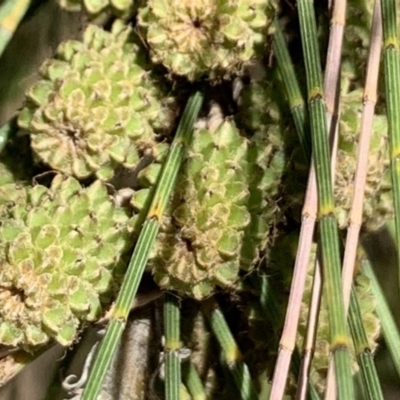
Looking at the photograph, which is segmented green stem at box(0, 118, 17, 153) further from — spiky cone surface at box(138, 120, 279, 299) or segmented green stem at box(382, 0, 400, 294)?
segmented green stem at box(382, 0, 400, 294)

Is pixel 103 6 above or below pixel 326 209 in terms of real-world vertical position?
above

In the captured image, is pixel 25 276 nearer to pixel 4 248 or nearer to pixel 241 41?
pixel 4 248

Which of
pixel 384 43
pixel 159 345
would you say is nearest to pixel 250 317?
pixel 159 345

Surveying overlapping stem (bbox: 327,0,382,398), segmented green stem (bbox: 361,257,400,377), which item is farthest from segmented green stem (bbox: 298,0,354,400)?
segmented green stem (bbox: 361,257,400,377)

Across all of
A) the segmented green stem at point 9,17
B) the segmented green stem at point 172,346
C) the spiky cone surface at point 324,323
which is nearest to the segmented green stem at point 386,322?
the spiky cone surface at point 324,323

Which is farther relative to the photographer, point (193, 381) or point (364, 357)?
point (193, 381)

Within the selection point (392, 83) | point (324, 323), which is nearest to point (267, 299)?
point (324, 323)

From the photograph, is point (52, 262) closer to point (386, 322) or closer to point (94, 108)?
point (94, 108)

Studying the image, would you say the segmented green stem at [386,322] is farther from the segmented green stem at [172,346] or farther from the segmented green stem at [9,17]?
the segmented green stem at [9,17]
